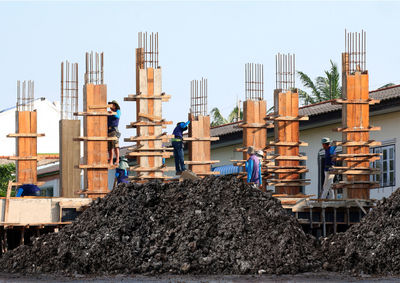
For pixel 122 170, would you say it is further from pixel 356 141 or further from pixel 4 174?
pixel 4 174

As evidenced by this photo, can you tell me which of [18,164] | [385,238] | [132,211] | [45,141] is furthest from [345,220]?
[45,141]

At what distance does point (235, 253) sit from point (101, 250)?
275cm

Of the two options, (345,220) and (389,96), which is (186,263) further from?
(389,96)

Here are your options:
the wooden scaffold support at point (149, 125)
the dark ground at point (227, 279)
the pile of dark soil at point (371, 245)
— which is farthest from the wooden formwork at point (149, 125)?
the dark ground at point (227, 279)

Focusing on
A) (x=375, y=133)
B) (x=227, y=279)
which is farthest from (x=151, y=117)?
(x=375, y=133)

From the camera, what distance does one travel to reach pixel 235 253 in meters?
17.1

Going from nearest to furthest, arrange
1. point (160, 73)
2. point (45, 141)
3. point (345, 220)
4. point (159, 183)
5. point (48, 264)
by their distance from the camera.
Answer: point (48, 264)
point (159, 183)
point (345, 220)
point (160, 73)
point (45, 141)

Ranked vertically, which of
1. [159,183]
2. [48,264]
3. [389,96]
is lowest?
[48,264]

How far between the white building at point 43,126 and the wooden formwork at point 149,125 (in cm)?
3743

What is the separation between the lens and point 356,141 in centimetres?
2209

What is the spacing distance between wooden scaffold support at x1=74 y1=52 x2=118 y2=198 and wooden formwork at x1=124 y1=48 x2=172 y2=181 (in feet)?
2.53

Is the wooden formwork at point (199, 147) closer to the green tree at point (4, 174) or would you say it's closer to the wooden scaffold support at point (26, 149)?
the wooden scaffold support at point (26, 149)

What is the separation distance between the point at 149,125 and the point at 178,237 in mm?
5443

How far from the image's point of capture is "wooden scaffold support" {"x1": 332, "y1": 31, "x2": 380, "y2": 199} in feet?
71.7
